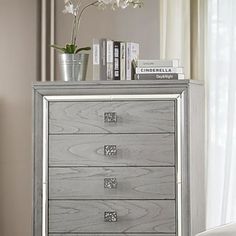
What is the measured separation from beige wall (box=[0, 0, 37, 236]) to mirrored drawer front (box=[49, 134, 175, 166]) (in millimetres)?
613

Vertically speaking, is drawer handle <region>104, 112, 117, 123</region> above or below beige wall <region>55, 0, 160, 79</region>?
below

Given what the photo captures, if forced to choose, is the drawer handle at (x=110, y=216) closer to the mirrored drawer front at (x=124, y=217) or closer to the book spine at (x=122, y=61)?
the mirrored drawer front at (x=124, y=217)

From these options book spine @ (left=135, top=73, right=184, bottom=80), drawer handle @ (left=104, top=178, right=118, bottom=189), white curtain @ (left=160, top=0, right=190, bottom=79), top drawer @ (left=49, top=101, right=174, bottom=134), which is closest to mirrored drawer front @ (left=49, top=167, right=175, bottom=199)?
drawer handle @ (left=104, top=178, right=118, bottom=189)

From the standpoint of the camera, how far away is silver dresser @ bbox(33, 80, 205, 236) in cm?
252

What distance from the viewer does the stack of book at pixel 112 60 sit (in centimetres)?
268

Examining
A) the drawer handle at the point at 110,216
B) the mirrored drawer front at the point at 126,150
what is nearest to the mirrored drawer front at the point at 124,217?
the drawer handle at the point at 110,216

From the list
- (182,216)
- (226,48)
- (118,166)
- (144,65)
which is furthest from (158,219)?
(226,48)

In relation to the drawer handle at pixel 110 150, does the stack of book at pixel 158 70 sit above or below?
above

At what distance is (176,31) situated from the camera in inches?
117

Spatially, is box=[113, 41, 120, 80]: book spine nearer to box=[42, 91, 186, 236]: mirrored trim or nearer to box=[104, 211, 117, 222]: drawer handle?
box=[42, 91, 186, 236]: mirrored trim

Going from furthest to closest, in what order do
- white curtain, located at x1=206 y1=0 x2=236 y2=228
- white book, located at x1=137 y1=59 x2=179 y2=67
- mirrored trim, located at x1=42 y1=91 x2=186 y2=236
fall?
white curtain, located at x1=206 y1=0 x2=236 y2=228
white book, located at x1=137 y1=59 x2=179 y2=67
mirrored trim, located at x1=42 y1=91 x2=186 y2=236

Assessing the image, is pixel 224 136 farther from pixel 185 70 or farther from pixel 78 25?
pixel 78 25

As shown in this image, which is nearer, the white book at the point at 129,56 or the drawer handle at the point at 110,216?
the drawer handle at the point at 110,216

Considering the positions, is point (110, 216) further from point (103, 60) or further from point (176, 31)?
point (176, 31)
